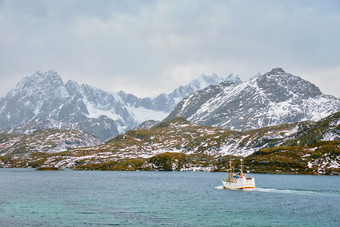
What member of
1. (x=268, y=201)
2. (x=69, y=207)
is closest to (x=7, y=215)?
(x=69, y=207)

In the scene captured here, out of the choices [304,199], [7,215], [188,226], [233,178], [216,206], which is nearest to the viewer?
[188,226]

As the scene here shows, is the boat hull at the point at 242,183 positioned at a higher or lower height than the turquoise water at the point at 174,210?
higher

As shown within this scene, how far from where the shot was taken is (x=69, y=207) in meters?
84.6

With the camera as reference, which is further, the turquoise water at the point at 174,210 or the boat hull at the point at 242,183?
the boat hull at the point at 242,183

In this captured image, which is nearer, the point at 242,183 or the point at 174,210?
the point at 174,210

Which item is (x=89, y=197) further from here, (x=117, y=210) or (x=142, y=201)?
(x=117, y=210)

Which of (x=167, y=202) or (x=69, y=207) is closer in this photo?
(x=69, y=207)

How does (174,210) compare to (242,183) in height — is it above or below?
below

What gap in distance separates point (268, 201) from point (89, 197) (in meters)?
53.3

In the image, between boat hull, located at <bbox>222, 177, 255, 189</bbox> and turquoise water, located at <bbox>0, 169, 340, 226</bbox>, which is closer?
turquoise water, located at <bbox>0, 169, 340, 226</bbox>

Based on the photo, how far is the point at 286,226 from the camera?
65625mm

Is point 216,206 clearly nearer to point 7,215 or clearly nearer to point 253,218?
point 253,218

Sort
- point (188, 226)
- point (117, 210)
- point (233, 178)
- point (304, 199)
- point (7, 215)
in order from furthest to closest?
point (233, 178) < point (304, 199) < point (117, 210) < point (7, 215) < point (188, 226)

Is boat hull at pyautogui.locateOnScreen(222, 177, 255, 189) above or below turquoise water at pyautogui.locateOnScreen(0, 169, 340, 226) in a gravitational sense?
above
